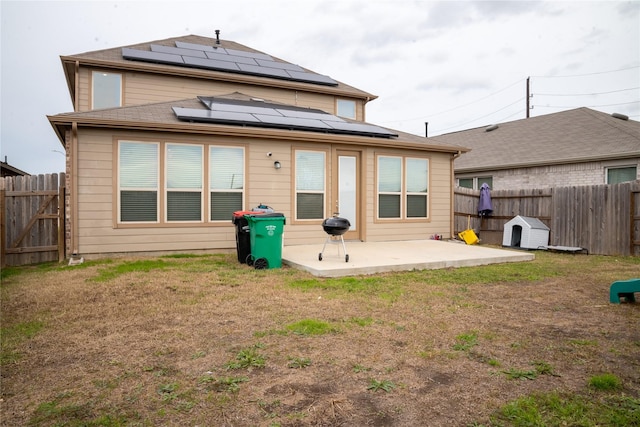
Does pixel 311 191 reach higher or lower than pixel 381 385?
higher

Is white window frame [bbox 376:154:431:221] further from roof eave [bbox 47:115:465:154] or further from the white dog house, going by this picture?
the white dog house

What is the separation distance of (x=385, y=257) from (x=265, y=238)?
95.7 inches

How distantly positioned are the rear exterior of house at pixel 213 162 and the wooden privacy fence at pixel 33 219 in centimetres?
45

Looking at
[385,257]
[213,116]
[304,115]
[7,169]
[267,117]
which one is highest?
[304,115]

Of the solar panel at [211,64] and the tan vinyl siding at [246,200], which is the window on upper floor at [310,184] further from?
the solar panel at [211,64]

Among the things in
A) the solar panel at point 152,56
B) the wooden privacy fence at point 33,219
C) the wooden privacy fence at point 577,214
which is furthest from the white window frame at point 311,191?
the solar panel at point 152,56

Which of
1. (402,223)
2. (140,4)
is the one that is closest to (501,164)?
(402,223)

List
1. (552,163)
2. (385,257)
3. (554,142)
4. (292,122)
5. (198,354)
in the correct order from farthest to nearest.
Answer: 1. (554,142)
2. (552,163)
3. (292,122)
4. (385,257)
5. (198,354)

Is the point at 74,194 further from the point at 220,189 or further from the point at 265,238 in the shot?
the point at 265,238

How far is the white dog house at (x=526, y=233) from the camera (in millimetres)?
10805

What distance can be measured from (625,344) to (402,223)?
295 inches

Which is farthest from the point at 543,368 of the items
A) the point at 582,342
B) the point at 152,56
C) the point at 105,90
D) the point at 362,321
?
the point at 152,56

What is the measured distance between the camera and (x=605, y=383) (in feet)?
8.48

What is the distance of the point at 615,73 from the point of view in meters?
27.7
